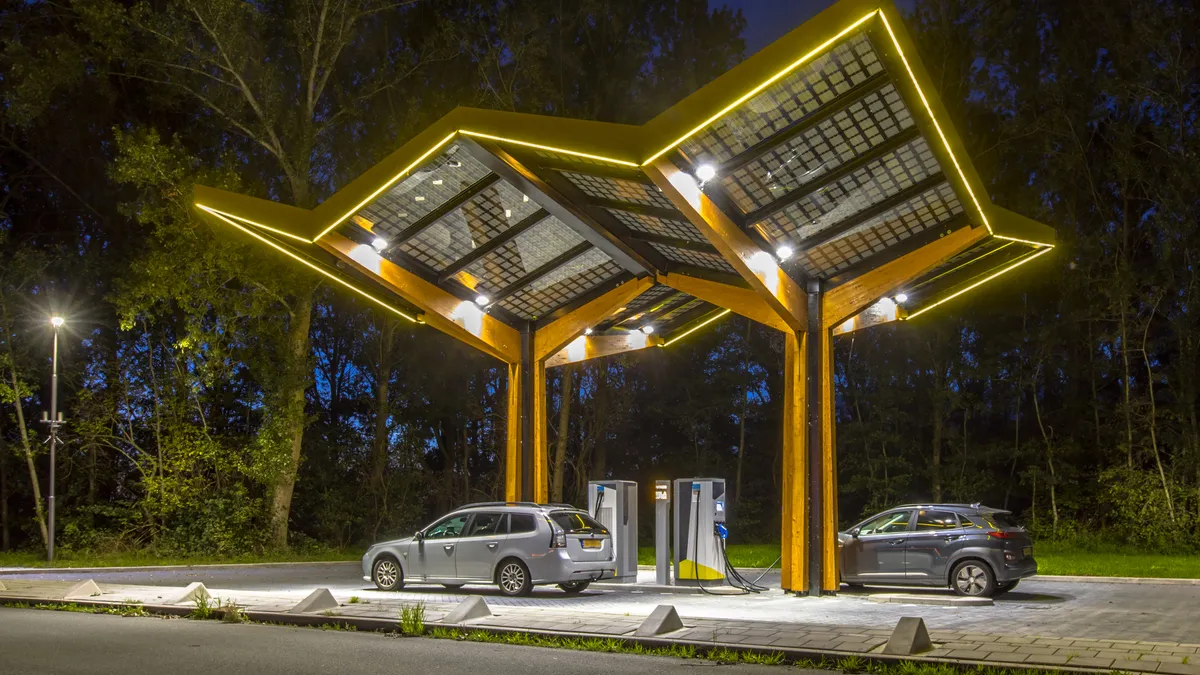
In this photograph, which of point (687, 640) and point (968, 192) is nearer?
point (687, 640)

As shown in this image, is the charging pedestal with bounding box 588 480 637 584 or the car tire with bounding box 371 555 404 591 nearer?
the car tire with bounding box 371 555 404 591

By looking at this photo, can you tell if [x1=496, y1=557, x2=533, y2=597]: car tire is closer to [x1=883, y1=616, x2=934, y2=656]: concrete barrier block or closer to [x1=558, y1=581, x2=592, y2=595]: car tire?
[x1=558, y1=581, x2=592, y2=595]: car tire

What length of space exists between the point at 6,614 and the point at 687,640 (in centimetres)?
912

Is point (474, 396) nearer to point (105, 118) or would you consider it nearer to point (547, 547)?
point (105, 118)

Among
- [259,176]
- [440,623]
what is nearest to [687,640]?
[440,623]

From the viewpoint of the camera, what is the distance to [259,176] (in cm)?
3453

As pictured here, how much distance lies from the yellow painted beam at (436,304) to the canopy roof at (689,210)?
0.05m

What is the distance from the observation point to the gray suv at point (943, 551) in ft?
51.8

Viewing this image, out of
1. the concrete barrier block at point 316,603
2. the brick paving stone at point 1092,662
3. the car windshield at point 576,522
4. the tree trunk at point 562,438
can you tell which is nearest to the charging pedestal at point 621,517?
the car windshield at point 576,522

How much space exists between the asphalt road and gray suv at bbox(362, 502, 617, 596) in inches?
185

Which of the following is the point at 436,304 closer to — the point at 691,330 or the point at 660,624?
the point at 691,330

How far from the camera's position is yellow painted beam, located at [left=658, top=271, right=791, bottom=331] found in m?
17.1

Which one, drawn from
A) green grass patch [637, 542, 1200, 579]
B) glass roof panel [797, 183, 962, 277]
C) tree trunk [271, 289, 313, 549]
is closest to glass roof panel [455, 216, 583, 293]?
glass roof panel [797, 183, 962, 277]

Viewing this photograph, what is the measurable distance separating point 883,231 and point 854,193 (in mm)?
1270
